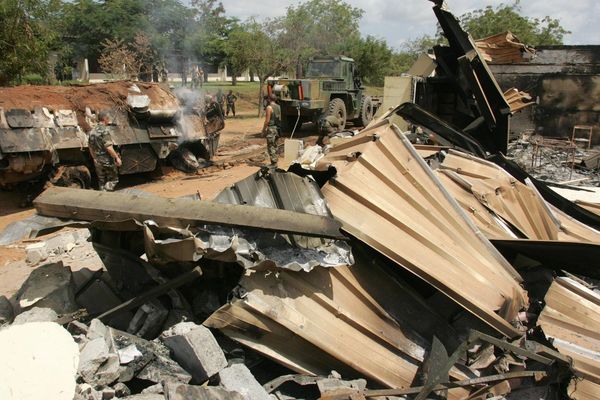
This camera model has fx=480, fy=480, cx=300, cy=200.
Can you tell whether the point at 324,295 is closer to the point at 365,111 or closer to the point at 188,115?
the point at 188,115

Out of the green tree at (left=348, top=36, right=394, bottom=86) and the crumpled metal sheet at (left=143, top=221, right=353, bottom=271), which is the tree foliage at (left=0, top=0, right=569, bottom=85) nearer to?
the green tree at (left=348, top=36, right=394, bottom=86)

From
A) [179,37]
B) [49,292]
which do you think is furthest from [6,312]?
[179,37]

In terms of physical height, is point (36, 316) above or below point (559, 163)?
below

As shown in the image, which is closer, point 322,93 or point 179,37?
point 322,93

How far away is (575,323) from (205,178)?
8149 mm

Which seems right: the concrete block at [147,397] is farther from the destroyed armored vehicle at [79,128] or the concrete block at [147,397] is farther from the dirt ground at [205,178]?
the destroyed armored vehicle at [79,128]

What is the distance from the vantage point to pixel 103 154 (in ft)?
26.9

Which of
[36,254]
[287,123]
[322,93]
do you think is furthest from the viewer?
[287,123]

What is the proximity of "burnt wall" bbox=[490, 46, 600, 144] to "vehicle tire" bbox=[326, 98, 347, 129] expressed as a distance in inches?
199

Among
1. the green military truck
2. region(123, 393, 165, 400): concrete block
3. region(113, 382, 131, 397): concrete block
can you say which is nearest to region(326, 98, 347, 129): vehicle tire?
the green military truck

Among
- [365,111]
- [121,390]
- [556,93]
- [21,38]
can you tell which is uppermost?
[21,38]

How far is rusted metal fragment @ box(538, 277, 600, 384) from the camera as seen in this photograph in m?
2.93

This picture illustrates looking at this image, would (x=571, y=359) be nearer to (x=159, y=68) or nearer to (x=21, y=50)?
(x=21, y=50)

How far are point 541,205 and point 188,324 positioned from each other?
9.83 feet
